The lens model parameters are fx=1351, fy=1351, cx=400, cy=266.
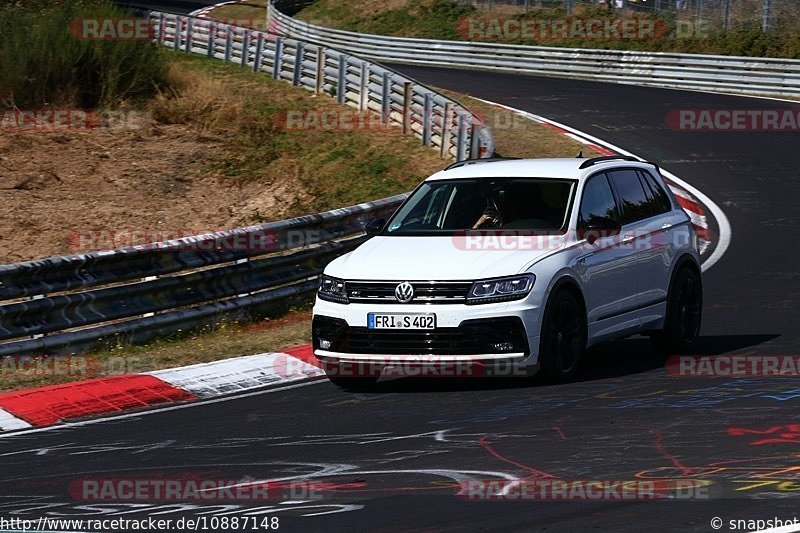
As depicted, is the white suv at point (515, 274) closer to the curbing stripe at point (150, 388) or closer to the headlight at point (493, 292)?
the headlight at point (493, 292)

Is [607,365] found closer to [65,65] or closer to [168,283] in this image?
[168,283]

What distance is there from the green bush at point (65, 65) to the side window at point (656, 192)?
61.0 ft

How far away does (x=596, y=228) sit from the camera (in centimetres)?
1067

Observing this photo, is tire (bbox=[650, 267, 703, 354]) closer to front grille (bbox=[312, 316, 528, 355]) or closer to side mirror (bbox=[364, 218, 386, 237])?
front grille (bbox=[312, 316, 528, 355])

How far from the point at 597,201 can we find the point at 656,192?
1.21 m

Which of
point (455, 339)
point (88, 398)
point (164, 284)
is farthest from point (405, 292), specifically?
point (164, 284)

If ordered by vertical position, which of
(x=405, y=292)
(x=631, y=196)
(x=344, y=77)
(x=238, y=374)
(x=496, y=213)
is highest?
(x=631, y=196)

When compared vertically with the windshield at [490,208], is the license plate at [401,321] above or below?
below

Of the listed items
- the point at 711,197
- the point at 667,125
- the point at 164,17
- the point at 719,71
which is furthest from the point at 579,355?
the point at 164,17

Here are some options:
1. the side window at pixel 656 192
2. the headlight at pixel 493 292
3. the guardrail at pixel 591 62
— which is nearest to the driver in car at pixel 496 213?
the headlight at pixel 493 292

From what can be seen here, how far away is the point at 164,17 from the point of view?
134 ft

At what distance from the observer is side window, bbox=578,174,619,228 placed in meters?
11.0

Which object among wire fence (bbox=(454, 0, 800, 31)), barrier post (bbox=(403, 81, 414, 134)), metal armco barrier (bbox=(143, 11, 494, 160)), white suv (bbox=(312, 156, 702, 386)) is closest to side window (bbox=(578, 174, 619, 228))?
white suv (bbox=(312, 156, 702, 386))

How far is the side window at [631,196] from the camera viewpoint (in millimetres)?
11586
